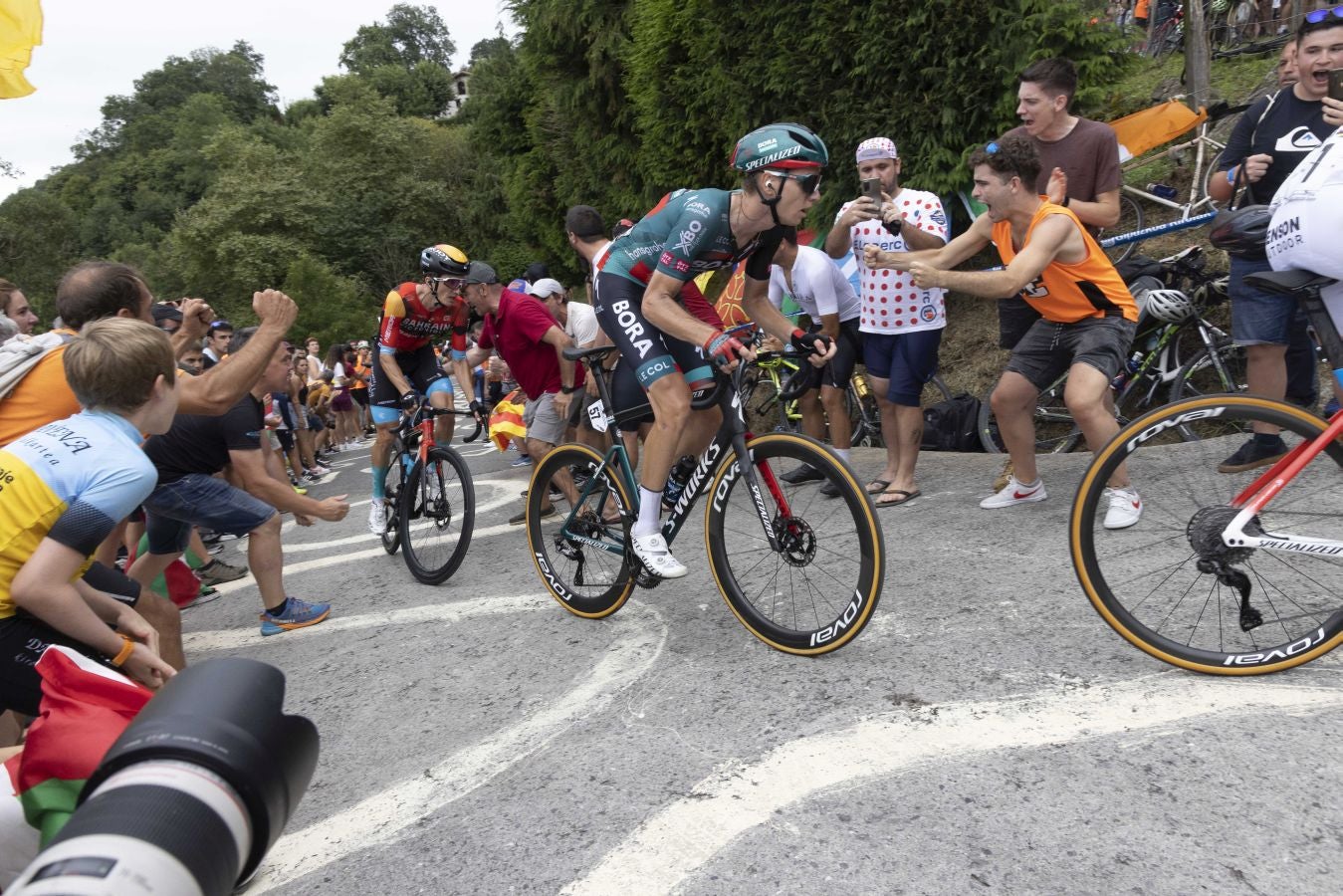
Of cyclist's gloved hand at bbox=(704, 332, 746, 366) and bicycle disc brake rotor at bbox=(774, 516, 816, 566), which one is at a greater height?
cyclist's gloved hand at bbox=(704, 332, 746, 366)

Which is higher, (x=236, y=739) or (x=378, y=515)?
(x=236, y=739)

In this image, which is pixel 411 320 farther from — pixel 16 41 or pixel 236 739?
pixel 236 739

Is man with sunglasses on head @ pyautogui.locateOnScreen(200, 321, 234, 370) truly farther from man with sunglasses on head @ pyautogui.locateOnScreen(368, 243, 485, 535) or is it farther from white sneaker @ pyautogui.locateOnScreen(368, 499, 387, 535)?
white sneaker @ pyautogui.locateOnScreen(368, 499, 387, 535)

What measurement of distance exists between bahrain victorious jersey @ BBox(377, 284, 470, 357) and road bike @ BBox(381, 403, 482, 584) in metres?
0.79

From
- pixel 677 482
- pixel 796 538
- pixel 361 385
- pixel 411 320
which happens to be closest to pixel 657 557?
pixel 677 482

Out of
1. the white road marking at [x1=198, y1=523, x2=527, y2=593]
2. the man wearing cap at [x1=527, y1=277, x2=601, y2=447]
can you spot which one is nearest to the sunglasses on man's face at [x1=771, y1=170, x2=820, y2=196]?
the man wearing cap at [x1=527, y1=277, x2=601, y2=447]

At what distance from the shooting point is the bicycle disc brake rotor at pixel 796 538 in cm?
340

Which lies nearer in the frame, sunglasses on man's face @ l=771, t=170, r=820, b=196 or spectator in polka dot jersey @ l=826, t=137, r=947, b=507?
sunglasses on man's face @ l=771, t=170, r=820, b=196

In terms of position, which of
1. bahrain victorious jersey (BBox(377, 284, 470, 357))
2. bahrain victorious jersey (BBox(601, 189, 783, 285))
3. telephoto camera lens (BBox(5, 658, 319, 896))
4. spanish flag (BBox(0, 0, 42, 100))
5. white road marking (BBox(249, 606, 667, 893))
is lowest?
white road marking (BBox(249, 606, 667, 893))

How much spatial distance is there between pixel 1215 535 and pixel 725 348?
5.89 feet

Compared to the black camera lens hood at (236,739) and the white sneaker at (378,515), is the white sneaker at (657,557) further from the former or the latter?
the white sneaker at (378,515)

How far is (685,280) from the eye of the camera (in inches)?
143

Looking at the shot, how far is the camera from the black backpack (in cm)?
698

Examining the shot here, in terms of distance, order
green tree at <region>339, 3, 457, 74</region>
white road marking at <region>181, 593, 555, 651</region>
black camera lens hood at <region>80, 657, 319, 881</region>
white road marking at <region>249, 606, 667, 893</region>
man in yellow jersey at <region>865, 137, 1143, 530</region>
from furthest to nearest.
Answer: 1. green tree at <region>339, 3, 457, 74</region>
2. white road marking at <region>181, 593, 555, 651</region>
3. man in yellow jersey at <region>865, 137, 1143, 530</region>
4. white road marking at <region>249, 606, 667, 893</region>
5. black camera lens hood at <region>80, 657, 319, 881</region>
